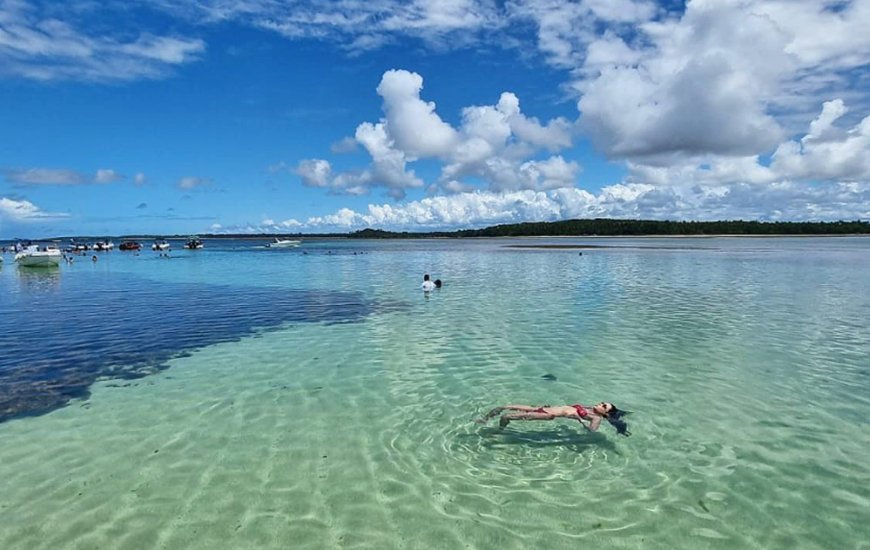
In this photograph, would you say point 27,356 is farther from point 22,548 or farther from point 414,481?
point 414,481

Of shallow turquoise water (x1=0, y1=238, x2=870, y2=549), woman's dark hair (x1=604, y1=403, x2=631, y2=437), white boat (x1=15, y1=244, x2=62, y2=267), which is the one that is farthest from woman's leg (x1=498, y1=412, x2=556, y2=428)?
white boat (x1=15, y1=244, x2=62, y2=267)

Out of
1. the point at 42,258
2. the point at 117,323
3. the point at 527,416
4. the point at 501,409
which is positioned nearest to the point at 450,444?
the point at 501,409

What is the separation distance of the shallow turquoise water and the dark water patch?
1.29 ft

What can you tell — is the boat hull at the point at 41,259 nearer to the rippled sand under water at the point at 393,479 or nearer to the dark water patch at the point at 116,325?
the dark water patch at the point at 116,325

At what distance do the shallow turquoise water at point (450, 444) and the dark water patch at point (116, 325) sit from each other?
39 centimetres

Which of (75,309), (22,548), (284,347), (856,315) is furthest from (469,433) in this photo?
(75,309)

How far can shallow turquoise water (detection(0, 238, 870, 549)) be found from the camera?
712cm

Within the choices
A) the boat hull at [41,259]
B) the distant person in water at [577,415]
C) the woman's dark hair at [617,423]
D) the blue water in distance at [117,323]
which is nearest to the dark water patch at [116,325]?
the blue water in distance at [117,323]

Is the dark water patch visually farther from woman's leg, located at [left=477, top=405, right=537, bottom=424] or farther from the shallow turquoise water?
woman's leg, located at [left=477, top=405, right=537, bottom=424]

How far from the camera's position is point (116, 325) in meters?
22.8

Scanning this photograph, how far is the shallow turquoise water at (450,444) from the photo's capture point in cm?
712

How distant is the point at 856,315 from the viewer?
22484mm

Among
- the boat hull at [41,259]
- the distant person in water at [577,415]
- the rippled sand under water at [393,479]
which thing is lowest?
the rippled sand under water at [393,479]

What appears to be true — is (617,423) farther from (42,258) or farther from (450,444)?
(42,258)
